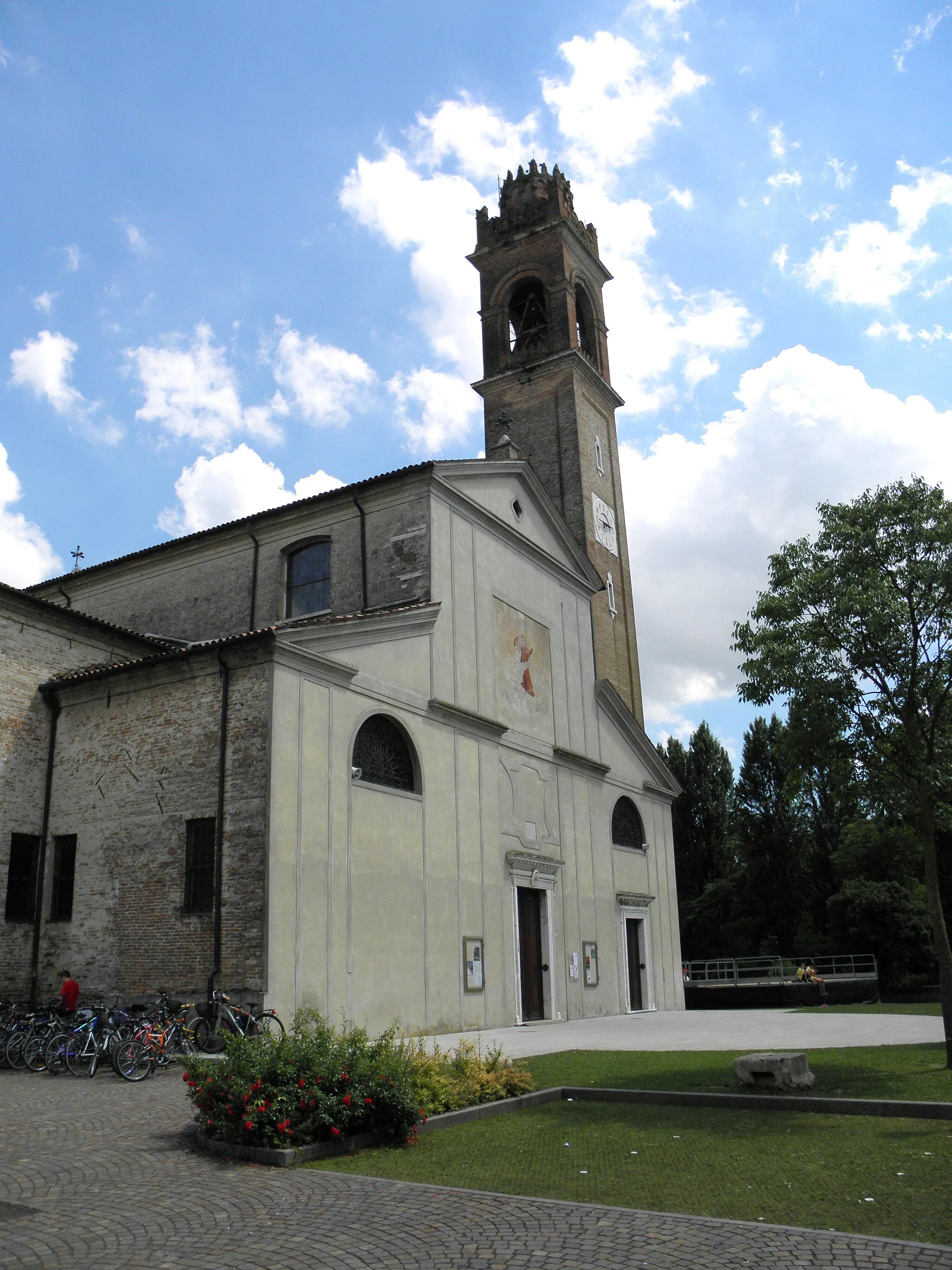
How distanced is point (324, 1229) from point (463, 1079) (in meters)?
4.31

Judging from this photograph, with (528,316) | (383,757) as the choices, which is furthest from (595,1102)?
(528,316)

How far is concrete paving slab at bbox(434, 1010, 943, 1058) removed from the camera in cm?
1579

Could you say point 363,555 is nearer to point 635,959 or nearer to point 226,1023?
point 226,1023

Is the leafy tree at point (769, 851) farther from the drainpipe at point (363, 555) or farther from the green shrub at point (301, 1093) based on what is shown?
the green shrub at point (301, 1093)

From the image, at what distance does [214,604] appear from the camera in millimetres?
24938

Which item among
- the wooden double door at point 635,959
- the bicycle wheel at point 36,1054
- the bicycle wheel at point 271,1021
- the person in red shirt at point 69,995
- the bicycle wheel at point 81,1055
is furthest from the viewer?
the wooden double door at point 635,959

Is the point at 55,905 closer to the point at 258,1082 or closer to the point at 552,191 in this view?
the point at 258,1082

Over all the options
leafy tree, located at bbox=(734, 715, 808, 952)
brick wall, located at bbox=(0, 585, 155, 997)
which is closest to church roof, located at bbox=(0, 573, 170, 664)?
brick wall, located at bbox=(0, 585, 155, 997)

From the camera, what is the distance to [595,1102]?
1052cm

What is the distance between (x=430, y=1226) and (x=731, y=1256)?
176 cm

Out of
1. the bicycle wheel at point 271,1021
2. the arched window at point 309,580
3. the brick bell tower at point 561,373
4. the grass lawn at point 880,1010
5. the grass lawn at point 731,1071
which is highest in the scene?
the brick bell tower at point 561,373

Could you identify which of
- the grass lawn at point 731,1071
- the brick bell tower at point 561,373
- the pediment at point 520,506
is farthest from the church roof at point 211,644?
the brick bell tower at point 561,373

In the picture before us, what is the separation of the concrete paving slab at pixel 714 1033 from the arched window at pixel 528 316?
24.0 metres

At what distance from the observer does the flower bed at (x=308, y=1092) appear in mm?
8102
